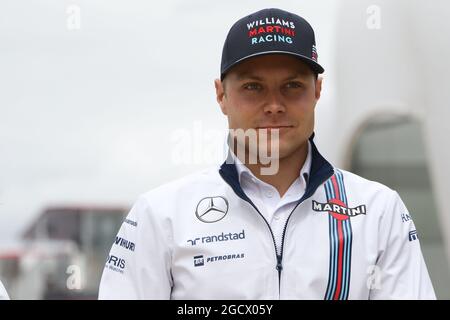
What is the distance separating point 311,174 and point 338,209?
0.50 ft

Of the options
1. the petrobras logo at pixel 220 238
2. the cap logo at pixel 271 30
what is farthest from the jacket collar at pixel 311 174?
the cap logo at pixel 271 30

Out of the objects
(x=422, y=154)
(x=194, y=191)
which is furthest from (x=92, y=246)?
(x=194, y=191)

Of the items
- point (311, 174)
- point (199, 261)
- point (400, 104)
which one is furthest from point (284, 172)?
point (400, 104)

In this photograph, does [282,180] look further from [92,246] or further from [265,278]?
[92,246]

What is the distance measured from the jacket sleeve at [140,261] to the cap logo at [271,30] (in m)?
0.63

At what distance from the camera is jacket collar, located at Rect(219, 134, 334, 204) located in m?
2.52

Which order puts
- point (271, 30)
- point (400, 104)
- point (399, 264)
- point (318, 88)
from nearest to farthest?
point (399, 264), point (271, 30), point (318, 88), point (400, 104)

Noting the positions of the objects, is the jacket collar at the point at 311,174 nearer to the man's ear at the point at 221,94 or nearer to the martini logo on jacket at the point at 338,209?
the martini logo on jacket at the point at 338,209

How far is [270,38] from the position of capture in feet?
8.08

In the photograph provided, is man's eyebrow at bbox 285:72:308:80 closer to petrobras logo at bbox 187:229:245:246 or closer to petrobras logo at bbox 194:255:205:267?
petrobras logo at bbox 187:229:245:246

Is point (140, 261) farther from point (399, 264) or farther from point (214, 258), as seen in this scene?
point (399, 264)

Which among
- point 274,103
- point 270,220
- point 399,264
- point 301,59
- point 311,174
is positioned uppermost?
point 301,59

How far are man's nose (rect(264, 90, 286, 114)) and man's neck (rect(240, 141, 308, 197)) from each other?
0.67 feet

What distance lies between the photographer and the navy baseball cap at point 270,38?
2.45m
